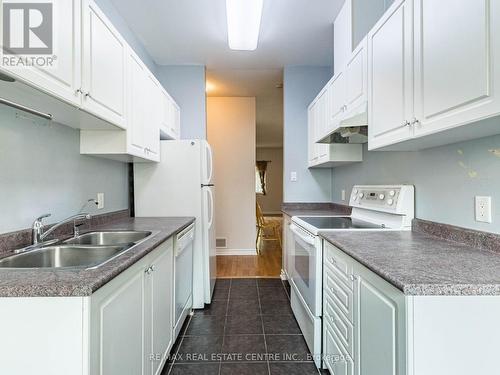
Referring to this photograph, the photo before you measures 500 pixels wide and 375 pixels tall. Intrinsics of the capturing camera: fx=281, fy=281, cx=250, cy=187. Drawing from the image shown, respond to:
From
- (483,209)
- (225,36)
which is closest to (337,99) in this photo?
(225,36)

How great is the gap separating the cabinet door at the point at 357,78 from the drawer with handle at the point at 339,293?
1141 mm

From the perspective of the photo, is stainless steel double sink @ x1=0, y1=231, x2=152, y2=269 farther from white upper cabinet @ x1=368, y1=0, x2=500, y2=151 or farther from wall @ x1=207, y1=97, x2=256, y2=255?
wall @ x1=207, y1=97, x2=256, y2=255

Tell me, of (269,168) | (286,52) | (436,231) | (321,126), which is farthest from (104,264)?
(269,168)

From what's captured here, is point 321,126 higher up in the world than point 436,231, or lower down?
higher up

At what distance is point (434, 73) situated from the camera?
1173mm

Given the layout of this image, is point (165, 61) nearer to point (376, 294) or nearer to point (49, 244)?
point (49, 244)

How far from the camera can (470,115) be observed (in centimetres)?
100

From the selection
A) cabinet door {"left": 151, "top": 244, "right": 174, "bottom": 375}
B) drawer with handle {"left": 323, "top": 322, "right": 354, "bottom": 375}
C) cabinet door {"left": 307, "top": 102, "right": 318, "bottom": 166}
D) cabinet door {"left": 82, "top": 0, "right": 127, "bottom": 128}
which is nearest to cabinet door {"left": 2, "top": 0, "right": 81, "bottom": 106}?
cabinet door {"left": 82, "top": 0, "right": 127, "bottom": 128}

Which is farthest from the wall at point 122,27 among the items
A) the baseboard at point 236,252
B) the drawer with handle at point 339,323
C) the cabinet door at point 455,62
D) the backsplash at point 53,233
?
the baseboard at point 236,252

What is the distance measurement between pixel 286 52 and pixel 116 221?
8.17ft

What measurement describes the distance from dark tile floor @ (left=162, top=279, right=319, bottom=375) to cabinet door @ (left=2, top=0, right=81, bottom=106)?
1.70 meters

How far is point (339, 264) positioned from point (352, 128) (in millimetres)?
1010

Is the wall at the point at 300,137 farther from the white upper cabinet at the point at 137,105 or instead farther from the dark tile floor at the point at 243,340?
the white upper cabinet at the point at 137,105

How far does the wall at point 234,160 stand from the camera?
472 centimetres
